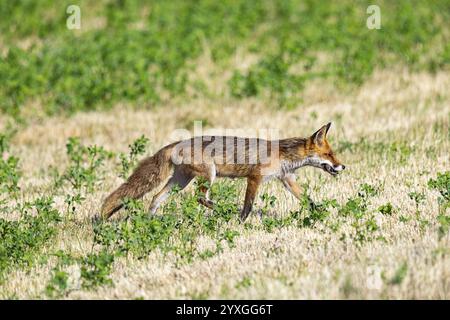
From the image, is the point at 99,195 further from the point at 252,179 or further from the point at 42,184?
the point at 252,179

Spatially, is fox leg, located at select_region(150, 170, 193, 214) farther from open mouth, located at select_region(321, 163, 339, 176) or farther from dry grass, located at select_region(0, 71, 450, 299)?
open mouth, located at select_region(321, 163, 339, 176)

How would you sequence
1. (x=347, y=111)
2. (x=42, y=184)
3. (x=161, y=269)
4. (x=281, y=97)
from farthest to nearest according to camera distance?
(x=281, y=97) < (x=347, y=111) < (x=42, y=184) < (x=161, y=269)

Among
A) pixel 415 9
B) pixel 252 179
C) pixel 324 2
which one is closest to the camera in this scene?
pixel 252 179

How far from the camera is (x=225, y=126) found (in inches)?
676

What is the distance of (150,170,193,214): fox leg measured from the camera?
410 inches

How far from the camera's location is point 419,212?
9656 millimetres

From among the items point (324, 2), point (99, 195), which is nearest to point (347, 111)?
point (99, 195)

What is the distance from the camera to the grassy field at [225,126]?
8211 millimetres

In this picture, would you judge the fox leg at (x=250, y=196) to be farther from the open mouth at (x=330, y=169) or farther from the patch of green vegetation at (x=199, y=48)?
the patch of green vegetation at (x=199, y=48)

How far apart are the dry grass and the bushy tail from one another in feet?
1.56

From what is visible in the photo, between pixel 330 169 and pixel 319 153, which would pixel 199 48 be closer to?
pixel 319 153

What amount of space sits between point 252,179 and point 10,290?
129 inches

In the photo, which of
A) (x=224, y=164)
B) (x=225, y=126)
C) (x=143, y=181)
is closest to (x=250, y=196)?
(x=224, y=164)

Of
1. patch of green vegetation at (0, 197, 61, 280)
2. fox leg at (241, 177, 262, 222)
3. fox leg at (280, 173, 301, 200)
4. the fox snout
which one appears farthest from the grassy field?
the fox snout
